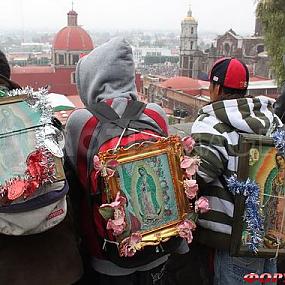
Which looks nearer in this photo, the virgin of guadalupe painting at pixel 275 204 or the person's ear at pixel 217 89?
the virgin of guadalupe painting at pixel 275 204

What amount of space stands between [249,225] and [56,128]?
73 centimetres

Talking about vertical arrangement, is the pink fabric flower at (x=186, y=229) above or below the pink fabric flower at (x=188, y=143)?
below

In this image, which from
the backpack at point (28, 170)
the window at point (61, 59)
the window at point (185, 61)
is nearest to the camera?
the backpack at point (28, 170)

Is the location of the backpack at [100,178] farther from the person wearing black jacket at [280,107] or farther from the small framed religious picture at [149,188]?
the person wearing black jacket at [280,107]

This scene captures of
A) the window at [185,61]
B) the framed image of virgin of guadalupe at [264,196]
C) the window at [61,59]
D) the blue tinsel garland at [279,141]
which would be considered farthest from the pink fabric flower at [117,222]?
the window at [185,61]

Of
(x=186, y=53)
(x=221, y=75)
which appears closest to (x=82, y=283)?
(x=221, y=75)

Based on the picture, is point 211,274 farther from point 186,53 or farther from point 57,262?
point 186,53

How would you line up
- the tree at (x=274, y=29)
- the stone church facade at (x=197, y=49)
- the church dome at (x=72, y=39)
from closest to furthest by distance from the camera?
the tree at (x=274, y=29), the church dome at (x=72, y=39), the stone church facade at (x=197, y=49)

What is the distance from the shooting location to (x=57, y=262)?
1259 mm

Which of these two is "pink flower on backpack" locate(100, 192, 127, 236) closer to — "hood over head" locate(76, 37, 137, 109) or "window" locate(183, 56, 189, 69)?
"hood over head" locate(76, 37, 137, 109)

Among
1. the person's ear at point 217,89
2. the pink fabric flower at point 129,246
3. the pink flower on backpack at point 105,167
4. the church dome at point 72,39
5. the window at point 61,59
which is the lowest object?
the window at point 61,59

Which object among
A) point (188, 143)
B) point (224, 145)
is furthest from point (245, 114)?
point (188, 143)

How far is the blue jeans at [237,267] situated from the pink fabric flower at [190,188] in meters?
0.37

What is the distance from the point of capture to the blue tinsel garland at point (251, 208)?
4.70ft
